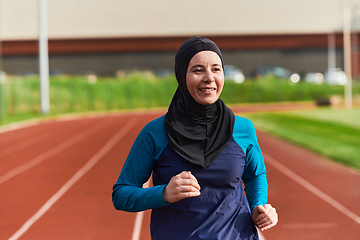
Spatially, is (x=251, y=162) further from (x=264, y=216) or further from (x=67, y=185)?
(x=67, y=185)

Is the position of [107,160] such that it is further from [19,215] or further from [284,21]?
[284,21]

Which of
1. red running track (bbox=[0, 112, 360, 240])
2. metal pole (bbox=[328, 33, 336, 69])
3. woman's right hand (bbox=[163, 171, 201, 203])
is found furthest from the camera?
metal pole (bbox=[328, 33, 336, 69])

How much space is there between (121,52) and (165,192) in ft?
131

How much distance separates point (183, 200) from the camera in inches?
84.7

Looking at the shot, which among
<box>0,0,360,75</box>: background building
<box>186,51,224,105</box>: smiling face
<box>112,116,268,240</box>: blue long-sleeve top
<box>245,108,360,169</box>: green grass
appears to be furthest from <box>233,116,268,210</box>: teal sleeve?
<box>0,0,360,75</box>: background building

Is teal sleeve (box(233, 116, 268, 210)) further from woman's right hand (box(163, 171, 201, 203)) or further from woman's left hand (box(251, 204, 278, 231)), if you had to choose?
woman's right hand (box(163, 171, 201, 203))

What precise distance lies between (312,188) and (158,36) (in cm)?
3432

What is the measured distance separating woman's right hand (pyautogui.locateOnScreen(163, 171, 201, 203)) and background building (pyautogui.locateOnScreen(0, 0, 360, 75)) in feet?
129

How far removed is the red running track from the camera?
245 inches

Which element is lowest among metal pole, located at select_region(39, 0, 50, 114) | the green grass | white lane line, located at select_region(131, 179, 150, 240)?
white lane line, located at select_region(131, 179, 150, 240)

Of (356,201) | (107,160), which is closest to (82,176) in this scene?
(107,160)

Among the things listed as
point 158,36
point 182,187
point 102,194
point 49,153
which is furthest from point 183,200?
point 158,36

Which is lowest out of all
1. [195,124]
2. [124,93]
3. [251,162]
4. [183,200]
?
[183,200]

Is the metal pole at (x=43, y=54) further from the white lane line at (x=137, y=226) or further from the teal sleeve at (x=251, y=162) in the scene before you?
the teal sleeve at (x=251, y=162)
